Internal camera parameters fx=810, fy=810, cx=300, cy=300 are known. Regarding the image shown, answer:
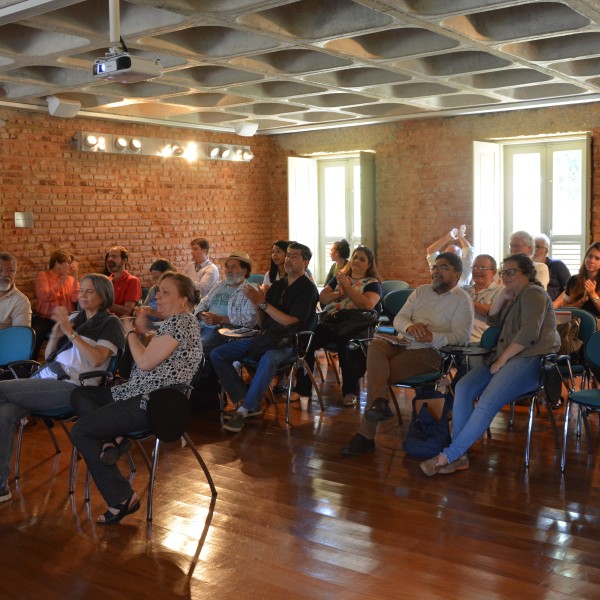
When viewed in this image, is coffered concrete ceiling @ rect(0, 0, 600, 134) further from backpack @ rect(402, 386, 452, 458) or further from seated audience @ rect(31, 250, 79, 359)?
backpack @ rect(402, 386, 452, 458)

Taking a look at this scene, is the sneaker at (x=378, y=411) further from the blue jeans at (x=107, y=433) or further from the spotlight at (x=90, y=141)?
the spotlight at (x=90, y=141)

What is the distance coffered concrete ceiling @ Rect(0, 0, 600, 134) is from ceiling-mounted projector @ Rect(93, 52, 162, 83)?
0.40 m

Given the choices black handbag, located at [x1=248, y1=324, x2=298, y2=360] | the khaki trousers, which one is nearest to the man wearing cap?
black handbag, located at [x1=248, y1=324, x2=298, y2=360]

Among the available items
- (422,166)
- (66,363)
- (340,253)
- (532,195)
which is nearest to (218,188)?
(422,166)

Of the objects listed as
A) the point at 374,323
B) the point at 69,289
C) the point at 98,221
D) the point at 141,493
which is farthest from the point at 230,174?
the point at 141,493

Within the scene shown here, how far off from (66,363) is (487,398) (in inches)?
107

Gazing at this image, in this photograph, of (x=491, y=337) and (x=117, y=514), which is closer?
(x=117, y=514)

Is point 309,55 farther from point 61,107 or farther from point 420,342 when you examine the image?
point 420,342

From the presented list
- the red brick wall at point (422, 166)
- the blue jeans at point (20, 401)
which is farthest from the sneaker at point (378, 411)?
the red brick wall at point (422, 166)

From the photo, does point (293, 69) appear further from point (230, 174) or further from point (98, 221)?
point (230, 174)

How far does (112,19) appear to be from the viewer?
539 cm

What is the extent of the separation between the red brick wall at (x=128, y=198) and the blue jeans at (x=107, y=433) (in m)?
5.85

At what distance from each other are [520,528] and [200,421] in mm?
3203

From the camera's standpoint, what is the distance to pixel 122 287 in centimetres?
920
